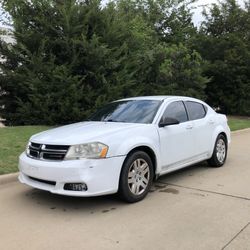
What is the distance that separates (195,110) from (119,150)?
8.81 ft

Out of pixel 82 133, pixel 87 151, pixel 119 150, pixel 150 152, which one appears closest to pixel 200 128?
pixel 150 152

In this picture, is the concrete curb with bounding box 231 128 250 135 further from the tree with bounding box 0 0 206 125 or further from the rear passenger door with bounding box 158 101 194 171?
the rear passenger door with bounding box 158 101 194 171

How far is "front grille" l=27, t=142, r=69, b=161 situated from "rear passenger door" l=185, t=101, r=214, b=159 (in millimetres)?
2774

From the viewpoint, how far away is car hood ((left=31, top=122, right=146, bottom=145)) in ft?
17.2

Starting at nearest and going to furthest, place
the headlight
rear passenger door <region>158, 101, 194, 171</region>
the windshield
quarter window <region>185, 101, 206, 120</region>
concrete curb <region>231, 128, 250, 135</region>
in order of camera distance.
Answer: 1. the headlight
2. rear passenger door <region>158, 101, 194, 171</region>
3. the windshield
4. quarter window <region>185, 101, 206, 120</region>
5. concrete curb <region>231, 128, 250, 135</region>

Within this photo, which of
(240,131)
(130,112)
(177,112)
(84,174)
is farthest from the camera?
(240,131)

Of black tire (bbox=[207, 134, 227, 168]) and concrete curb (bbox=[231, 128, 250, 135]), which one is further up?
black tire (bbox=[207, 134, 227, 168])

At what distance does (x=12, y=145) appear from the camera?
8.69 meters

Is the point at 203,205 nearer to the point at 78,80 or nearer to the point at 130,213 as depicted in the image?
the point at 130,213

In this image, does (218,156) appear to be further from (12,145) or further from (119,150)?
(12,145)

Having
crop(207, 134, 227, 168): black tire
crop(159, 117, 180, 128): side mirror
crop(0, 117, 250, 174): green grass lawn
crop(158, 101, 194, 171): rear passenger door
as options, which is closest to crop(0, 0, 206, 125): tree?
crop(0, 117, 250, 174): green grass lawn

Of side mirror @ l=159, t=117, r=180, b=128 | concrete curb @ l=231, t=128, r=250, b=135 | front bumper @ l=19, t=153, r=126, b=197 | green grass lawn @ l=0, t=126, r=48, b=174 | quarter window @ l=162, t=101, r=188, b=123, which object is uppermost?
quarter window @ l=162, t=101, r=188, b=123

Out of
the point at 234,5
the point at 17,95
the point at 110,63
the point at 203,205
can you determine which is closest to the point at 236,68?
the point at 234,5

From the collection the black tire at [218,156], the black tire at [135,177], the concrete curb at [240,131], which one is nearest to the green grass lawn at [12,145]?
the black tire at [135,177]
